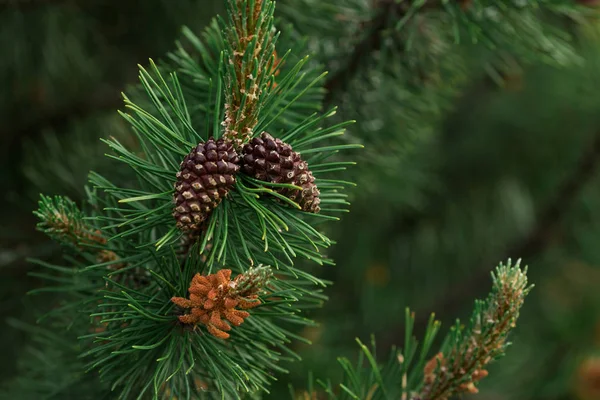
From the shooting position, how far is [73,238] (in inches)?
22.4

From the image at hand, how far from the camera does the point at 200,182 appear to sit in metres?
0.51

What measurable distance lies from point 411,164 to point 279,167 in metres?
0.86

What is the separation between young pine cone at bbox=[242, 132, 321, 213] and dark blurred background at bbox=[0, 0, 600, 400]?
301mm

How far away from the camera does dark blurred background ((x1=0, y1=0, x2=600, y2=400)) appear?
92 cm

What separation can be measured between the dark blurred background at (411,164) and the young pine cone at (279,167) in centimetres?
30

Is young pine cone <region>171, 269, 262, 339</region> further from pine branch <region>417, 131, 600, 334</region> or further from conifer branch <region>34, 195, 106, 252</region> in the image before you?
pine branch <region>417, 131, 600, 334</region>

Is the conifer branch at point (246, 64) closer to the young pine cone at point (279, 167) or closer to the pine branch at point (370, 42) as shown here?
the young pine cone at point (279, 167)

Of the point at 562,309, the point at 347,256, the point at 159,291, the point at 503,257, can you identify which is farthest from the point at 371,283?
the point at 159,291

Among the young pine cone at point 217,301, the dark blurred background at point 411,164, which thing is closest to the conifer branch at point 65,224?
the young pine cone at point 217,301

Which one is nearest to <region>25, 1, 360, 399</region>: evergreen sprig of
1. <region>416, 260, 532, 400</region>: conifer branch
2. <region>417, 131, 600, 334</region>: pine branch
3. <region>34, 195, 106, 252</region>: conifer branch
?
<region>34, 195, 106, 252</region>: conifer branch

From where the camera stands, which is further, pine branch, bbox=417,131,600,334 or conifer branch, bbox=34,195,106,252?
pine branch, bbox=417,131,600,334

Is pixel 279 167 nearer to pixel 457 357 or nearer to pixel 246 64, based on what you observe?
pixel 246 64

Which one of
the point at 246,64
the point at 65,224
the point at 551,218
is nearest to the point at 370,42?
the point at 246,64

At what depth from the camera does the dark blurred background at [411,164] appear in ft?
3.02
